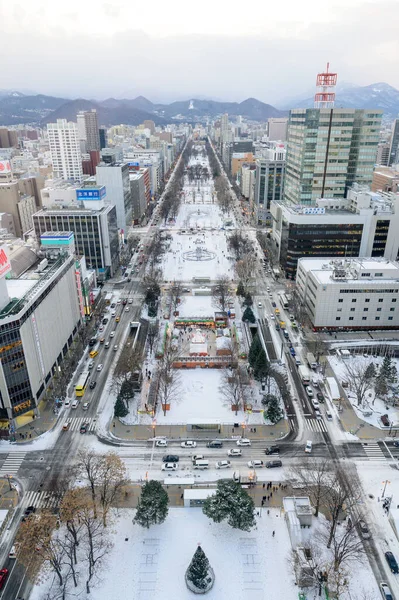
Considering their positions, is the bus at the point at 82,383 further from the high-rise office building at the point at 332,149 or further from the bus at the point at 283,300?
the high-rise office building at the point at 332,149

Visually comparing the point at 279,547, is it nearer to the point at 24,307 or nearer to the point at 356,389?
the point at 356,389

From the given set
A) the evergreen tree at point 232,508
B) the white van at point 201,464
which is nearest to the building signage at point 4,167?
the white van at point 201,464

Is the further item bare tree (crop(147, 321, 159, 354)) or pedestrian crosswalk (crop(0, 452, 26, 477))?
bare tree (crop(147, 321, 159, 354))

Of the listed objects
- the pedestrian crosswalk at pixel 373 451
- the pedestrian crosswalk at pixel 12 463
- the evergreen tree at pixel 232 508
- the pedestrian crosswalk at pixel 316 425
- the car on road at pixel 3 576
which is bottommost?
the pedestrian crosswalk at pixel 12 463

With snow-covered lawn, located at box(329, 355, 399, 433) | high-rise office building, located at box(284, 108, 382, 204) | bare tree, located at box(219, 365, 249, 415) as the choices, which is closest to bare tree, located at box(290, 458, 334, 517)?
snow-covered lawn, located at box(329, 355, 399, 433)

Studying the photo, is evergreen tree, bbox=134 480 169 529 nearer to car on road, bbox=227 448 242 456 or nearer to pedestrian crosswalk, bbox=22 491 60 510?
pedestrian crosswalk, bbox=22 491 60 510

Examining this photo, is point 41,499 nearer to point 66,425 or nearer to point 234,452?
Result: point 66,425

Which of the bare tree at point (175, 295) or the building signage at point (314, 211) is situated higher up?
the building signage at point (314, 211)
